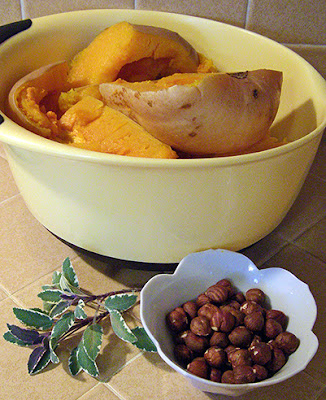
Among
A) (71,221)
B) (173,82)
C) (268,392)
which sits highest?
(173,82)

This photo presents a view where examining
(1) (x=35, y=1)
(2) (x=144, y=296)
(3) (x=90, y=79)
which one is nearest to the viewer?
(2) (x=144, y=296)

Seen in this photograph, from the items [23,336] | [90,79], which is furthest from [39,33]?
[23,336]

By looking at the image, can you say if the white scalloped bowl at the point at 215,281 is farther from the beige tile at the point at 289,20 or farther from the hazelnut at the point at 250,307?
the beige tile at the point at 289,20

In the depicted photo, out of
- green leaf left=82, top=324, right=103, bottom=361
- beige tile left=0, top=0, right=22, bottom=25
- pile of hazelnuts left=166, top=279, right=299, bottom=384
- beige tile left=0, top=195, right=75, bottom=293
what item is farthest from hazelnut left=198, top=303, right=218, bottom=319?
beige tile left=0, top=0, right=22, bottom=25

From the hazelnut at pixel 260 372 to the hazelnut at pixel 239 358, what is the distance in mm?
11

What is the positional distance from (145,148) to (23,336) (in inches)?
10.6

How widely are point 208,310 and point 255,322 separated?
2.1 inches

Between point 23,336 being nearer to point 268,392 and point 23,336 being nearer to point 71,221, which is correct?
point 71,221

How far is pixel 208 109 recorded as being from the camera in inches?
24.2

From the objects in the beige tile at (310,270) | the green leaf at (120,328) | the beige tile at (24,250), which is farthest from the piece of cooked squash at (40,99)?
the beige tile at (310,270)

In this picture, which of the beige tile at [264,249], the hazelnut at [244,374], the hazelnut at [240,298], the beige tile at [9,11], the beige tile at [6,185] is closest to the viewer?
the hazelnut at [244,374]

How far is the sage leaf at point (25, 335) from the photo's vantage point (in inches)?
23.2

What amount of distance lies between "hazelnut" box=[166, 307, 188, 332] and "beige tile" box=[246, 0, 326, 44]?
0.57 m

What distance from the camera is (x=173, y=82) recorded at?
732 mm
